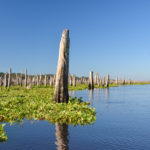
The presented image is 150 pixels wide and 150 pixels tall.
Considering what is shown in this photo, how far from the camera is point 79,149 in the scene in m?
7.49

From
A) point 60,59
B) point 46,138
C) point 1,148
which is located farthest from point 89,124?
point 60,59

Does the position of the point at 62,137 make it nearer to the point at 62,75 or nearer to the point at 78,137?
the point at 78,137

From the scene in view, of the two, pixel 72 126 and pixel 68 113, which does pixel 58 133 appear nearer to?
pixel 72 126

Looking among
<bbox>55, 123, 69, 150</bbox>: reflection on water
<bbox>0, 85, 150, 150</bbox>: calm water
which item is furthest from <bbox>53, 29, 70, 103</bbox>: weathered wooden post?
<bbox>55, 123, 69, 150</bbox>: reflection on water

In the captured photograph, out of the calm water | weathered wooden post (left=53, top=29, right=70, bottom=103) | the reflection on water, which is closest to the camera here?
the reflection on water

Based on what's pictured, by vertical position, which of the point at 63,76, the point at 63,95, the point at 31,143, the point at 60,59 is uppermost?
the point at 60,59

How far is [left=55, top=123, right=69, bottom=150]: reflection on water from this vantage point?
7723 millimetres

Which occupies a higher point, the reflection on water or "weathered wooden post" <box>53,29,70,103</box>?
"weathered wooden post" <box>53,29,70,103</box>

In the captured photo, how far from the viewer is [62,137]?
900cm

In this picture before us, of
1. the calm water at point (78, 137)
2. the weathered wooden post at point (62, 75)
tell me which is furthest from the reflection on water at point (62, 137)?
the weathered wooden post at point (62, 75)

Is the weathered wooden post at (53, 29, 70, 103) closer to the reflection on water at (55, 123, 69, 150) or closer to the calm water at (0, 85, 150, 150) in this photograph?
the calm water at (0, 85, 150, 150)

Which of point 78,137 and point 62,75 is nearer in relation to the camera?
point 78,137

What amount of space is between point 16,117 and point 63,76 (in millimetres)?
6291

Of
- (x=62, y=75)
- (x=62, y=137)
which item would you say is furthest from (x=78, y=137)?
(x=62, y=75)
